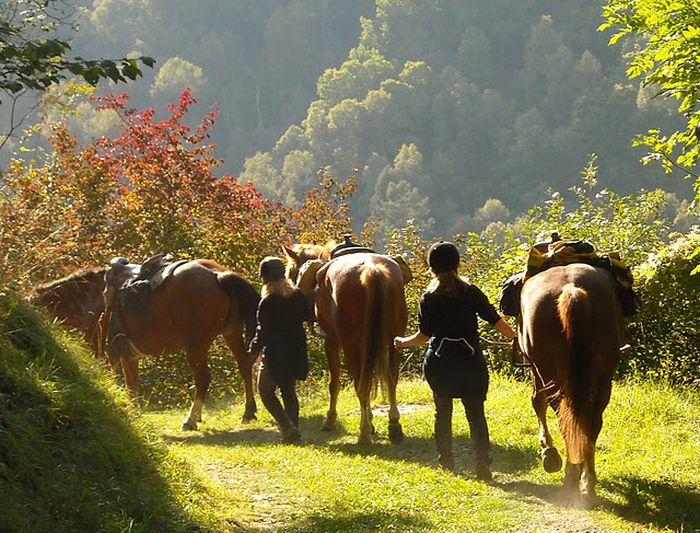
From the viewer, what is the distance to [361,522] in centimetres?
646

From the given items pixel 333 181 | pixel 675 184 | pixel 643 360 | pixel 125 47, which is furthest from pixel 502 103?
pixel 643 360

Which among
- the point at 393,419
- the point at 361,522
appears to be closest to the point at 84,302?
the point at 393,419

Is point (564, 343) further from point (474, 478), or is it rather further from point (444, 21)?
point (444, 21)

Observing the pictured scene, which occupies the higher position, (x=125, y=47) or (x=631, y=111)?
(x=125, y=47)

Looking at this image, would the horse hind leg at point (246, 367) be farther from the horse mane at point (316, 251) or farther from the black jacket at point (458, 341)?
the black jacket at point (458, 341)

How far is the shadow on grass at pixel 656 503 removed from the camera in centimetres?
641

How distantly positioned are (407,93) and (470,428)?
106m

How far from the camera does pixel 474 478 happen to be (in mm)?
7812

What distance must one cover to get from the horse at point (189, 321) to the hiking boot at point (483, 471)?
Answer: 409 cm

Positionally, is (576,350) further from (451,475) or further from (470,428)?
(451,475)

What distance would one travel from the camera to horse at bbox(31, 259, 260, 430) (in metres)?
10.9

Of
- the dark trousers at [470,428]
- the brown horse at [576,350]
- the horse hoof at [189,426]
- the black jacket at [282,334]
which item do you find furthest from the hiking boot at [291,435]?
the brown horse at [576,350]

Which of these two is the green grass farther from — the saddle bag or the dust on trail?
the saddle bag

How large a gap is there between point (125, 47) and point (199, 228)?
119 meters
